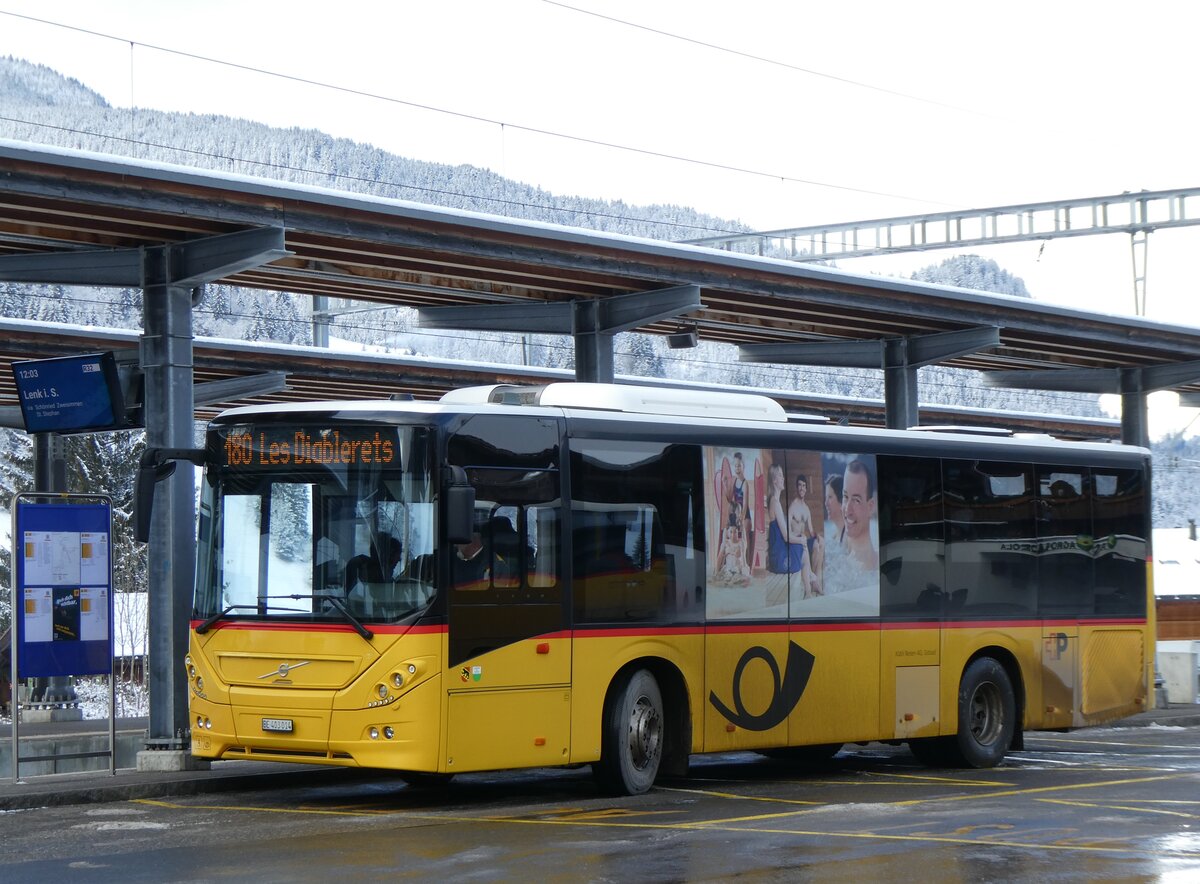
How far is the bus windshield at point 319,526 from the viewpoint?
13023 mm

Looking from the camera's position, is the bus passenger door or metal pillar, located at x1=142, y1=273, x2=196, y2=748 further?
metal pillar, located at x1=142, y1=273, x2=196, y2=748

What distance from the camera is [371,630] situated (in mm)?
12922

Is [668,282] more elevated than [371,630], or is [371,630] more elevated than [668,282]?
[668,282]

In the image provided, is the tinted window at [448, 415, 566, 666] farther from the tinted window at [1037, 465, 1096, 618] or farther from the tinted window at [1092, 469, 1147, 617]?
the tinted window at [1092, 469, 1147, 617]

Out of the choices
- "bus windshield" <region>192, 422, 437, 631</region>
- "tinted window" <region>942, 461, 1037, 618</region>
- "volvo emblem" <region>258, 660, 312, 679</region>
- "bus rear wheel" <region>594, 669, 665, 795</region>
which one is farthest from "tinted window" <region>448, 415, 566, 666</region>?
"tinted window" <region>942, 461, 1037, 618</region>

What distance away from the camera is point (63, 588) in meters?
15.6

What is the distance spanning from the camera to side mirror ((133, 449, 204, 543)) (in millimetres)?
13336

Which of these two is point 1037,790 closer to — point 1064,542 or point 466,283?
point 1064,542

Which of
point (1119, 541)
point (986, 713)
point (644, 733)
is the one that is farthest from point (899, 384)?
point (644, 733)

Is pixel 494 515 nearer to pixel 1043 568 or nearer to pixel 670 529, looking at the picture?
pixel 670 529

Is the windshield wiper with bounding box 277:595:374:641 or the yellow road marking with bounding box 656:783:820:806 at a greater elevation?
the windshield wiper with bounding box 277:595:374:641

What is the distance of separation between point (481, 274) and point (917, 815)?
1061cm

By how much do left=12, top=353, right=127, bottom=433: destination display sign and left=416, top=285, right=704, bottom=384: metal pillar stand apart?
290 inches

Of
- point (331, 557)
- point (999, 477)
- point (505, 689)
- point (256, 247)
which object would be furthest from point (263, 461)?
point (999, 477)
